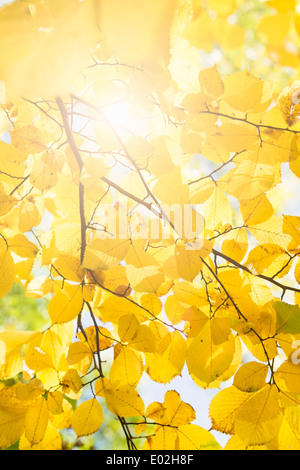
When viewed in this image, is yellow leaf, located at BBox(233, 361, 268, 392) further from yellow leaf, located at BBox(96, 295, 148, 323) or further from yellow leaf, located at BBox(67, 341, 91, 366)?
yellow leaf, located at BBox(67, 341, 91, 366)

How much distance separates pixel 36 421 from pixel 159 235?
443mm

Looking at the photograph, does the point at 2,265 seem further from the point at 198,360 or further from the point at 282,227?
the point at 282,227

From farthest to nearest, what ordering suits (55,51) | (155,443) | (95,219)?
1. (95,219)
2. (155,443)
3. (55,51)

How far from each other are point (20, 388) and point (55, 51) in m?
0.63

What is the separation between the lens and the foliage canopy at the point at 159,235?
22.4 inches

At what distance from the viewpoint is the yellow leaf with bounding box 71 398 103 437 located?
0.63 meters

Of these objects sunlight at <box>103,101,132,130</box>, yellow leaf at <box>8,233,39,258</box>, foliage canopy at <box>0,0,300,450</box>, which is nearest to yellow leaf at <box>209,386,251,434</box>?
foliage canopy at <box>0,0,300,450</box>

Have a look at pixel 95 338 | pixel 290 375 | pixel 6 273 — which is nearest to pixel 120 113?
pixel 6 273

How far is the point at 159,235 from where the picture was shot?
2.05ft

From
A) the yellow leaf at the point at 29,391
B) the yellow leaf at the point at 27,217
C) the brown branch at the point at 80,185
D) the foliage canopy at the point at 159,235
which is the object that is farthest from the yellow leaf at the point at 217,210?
the yellow leaf at the point at 29,391

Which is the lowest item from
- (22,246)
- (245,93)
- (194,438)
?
(194,438)

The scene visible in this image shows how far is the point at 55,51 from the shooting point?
0.55 m

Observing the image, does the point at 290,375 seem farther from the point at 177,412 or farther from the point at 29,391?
the point at 29,391
